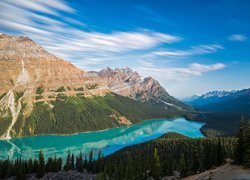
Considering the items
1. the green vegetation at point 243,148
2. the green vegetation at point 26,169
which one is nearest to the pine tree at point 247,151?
the green vegetation at point 243,148

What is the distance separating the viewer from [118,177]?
109562 millimetres

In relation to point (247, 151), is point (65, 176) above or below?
below

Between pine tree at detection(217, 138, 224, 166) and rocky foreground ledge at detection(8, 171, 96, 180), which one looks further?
rocky foreground ledge at detection(8, 171, 96, 180)

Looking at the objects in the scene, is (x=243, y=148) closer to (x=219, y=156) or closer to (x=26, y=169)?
(x=219, y=156)

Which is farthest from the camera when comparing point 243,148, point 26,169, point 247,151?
point 26,169

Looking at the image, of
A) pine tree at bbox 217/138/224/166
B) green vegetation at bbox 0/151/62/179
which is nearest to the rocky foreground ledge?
green vegetation at bbox 0/151/62/179

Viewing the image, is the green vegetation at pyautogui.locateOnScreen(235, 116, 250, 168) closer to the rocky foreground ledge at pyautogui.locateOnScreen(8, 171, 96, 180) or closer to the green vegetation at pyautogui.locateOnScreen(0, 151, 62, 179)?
the rocky foreground ledge at pyautogui.locateOnScreen(8, 171, 96, 180)

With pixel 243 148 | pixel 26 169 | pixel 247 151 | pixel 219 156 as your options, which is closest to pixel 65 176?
pixel 26 169

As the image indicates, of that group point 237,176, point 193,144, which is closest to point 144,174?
point 237,176

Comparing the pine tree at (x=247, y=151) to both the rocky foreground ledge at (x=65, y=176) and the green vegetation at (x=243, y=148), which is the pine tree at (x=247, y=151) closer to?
the green vegetation at (x=243, y=148)

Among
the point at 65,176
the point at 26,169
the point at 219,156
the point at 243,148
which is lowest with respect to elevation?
the point at 65,176

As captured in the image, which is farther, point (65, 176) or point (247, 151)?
point (65, 176)

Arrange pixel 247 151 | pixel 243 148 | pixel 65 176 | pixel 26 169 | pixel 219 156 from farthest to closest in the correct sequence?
1. pixel 26 169
2. pixel 65 176
3. pixel 219 156
4. pixel 243 148
5. pixel 247 151

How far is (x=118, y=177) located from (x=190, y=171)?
2806 centimetres
